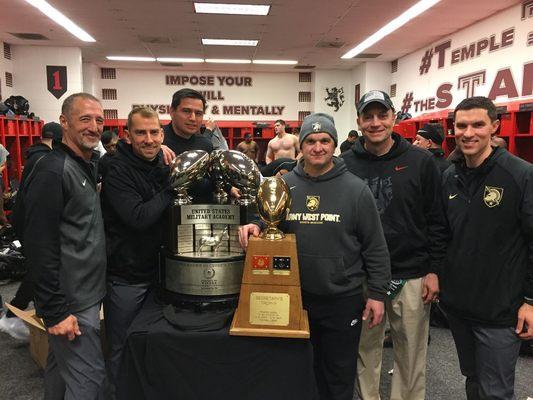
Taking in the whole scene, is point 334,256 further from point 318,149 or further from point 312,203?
point 318,149

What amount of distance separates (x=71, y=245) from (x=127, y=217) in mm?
235

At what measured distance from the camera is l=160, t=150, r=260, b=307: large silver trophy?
55.6 inches

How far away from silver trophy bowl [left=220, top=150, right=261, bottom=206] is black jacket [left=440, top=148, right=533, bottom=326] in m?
0.89

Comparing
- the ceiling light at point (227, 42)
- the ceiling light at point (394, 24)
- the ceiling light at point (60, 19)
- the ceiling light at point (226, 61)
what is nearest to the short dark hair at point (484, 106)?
the ceiling light at point (394, 24)

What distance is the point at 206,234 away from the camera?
4.93 ft

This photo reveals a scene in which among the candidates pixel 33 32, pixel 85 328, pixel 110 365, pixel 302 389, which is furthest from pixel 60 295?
pixel 33 32

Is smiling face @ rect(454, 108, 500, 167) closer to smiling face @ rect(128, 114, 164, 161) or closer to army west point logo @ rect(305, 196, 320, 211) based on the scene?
army west point logo @ rect(305, 196, 320, 211)

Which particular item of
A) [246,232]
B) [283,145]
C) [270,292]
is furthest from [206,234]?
[283,145]

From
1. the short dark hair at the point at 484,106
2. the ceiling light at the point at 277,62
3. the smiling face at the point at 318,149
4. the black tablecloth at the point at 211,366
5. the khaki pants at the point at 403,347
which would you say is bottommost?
the khaki pants at the point at 403,347

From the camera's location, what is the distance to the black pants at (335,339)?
1676 mm

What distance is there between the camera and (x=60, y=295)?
155 cm

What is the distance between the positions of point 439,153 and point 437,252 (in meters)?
2.31

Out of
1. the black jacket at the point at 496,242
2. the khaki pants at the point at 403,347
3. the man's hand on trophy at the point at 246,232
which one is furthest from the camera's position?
the khaki pants at the point at 403,347

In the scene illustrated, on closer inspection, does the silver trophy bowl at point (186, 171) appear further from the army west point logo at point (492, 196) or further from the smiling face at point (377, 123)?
the army west point logo at point (492, 196)
